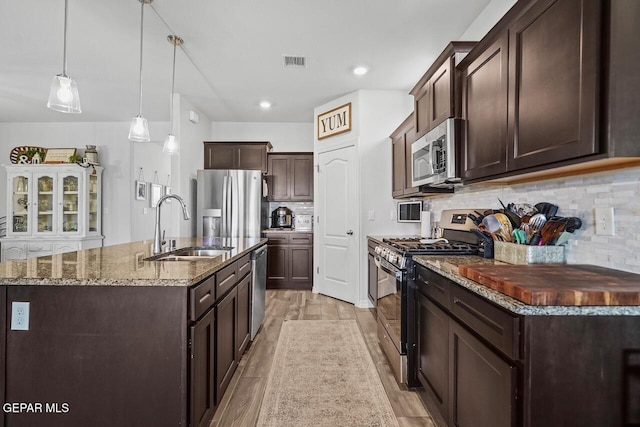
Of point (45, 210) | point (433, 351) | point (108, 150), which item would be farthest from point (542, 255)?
point (45, 210)

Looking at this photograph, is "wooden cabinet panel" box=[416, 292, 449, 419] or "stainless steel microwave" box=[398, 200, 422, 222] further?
"stainless steel microwave" box=[398, 200, 422, 222]

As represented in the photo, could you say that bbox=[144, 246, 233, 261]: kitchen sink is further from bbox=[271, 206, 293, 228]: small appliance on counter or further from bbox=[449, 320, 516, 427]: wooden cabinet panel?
bbox=[271, 206, 293, 228]: small appliance on counter

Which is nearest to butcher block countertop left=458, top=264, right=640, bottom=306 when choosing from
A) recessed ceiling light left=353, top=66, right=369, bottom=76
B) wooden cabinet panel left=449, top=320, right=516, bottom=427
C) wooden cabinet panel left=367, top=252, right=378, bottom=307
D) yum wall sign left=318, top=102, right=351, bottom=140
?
wooden cabinet panel left=449, top=320, right=516, bottom=427

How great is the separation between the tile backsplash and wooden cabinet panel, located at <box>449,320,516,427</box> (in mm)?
675

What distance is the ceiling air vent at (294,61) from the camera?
10.7 ft

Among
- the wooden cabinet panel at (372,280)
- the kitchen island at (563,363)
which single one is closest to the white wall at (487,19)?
the kitchen island at (563,363)

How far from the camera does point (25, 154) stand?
524cm

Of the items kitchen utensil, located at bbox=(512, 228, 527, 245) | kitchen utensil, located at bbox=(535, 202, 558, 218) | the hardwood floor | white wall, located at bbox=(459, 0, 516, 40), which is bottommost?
the hardwood floor

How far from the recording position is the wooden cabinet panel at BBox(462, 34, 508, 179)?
1646mm

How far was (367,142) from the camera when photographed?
4102 millimetres

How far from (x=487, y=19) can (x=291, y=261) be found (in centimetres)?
375

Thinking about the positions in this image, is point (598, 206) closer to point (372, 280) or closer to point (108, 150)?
point (372, 280)

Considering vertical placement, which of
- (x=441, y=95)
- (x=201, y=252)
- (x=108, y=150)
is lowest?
(x=201, y=252)

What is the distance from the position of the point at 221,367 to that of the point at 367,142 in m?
3.07
